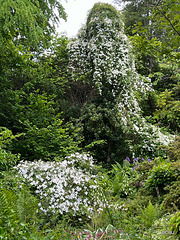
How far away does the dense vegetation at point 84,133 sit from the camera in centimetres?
229

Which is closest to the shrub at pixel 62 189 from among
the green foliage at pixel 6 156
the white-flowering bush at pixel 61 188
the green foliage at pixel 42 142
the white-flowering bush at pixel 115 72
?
the white-flowering bush at pixel 61 188

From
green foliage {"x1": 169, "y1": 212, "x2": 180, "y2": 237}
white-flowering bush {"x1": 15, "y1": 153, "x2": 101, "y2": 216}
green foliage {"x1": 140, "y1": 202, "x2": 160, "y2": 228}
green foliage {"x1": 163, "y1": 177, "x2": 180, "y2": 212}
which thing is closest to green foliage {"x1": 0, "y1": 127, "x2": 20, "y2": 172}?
white-flowering bush {"x1": 15, "y1": 153, "x2": 101, "y2": 216}

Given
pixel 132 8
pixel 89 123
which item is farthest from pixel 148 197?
pixel 132 8

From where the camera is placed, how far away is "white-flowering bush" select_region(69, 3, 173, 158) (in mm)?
5934

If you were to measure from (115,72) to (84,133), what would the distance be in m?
1.88

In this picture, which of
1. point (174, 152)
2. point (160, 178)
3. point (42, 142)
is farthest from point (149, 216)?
point (42, 142)

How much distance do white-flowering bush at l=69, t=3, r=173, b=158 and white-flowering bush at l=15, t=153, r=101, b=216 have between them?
2.61 metres

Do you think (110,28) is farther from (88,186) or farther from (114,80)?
(88,186)

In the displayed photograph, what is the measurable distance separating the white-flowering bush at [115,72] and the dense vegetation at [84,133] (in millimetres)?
29

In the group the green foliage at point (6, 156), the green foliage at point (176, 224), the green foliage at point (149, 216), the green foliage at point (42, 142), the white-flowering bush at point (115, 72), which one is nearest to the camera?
the green foliage at point (176, 224)

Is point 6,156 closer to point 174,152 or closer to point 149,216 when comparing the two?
point 149,216

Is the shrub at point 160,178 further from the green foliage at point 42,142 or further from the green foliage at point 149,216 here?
the green foliage at point 42,142

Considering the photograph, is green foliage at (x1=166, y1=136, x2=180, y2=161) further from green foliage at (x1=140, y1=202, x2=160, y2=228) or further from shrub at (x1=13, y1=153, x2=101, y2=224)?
shrub at (x1=13, y1=153, x2=101, y2=224)

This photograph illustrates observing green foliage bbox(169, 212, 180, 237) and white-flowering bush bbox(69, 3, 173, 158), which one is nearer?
green foliage bbox(169, 212, 180, 237)
